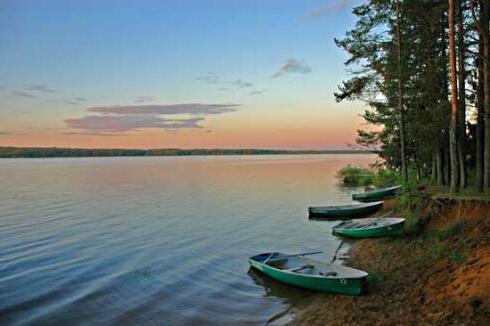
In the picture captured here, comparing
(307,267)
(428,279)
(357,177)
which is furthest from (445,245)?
(357,177)

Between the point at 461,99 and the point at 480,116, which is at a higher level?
the point at 461,99

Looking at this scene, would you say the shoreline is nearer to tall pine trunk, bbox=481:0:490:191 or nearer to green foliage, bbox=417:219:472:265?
green foliage, bbox=417:219:472:265

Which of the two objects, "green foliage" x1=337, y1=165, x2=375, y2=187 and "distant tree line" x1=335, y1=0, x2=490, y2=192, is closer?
"distant tree line" x1=335, y1=0, x2=490, y2=192

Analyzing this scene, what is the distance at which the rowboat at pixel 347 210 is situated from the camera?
27281mm

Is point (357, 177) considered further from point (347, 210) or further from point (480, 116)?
point (480, 116)

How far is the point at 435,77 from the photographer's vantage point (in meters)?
20.5

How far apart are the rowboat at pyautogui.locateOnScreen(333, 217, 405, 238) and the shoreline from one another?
0.72 m

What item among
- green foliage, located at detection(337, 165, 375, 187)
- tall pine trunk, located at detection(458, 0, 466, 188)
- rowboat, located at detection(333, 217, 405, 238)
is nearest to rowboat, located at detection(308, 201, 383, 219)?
rowboat, located at detection(333, 217, 405, 238)

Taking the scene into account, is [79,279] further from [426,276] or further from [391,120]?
[391,120]

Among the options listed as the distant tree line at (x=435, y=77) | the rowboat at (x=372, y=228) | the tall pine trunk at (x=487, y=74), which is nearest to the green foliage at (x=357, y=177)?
the distant tree line at (x=435, y=77)

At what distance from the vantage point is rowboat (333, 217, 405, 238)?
18.2 metres

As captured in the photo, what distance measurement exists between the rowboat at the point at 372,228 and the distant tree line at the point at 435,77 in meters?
3.27

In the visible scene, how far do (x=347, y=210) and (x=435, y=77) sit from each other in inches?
432

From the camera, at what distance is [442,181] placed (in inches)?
995
